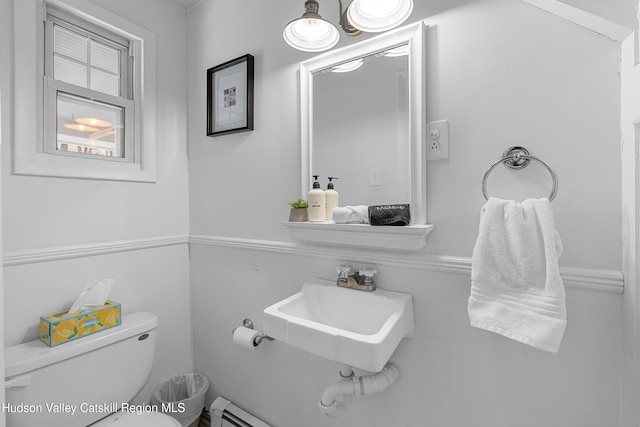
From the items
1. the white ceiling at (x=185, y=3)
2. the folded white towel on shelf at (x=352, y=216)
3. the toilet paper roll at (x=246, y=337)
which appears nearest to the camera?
the folded white towel on shelf at (x=352, y=216)

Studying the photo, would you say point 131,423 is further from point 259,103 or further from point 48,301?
point 259,103

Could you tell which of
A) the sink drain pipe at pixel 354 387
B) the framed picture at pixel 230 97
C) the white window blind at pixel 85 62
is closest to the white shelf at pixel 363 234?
the sink drain pipe at pixel 354 387

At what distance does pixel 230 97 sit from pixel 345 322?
1267 mm

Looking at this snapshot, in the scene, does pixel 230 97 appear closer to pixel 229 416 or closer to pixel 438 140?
pixel 438 140

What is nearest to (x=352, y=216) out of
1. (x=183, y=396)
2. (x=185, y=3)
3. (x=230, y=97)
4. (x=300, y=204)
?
(x=300, y=204)

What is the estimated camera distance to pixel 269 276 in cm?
143

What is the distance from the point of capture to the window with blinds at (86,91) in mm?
1333

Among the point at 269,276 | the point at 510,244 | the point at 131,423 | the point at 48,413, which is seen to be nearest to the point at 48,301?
the point at 48,413

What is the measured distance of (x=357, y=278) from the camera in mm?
1147

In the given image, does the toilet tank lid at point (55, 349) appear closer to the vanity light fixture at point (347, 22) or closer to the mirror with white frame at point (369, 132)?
the mirror with white frame at point (369, 132)

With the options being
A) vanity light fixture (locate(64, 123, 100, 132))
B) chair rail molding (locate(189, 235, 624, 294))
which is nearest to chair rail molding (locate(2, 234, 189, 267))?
chair rail molding (locate(189, 235, 624, 294))

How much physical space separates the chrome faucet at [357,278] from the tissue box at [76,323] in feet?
3.47

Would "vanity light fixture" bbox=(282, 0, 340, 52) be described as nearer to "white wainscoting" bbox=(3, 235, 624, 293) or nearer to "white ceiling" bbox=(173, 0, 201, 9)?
"white wainscoting" bbox=(3, 235, 624, 293)

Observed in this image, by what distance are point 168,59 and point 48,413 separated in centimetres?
177
